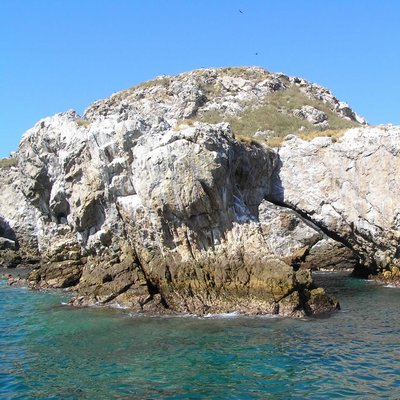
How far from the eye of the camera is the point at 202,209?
27.5 m

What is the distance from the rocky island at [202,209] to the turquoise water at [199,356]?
2975 mm

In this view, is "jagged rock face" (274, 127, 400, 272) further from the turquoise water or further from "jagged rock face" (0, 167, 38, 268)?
"jagged rock face" (0, 167, 38, 268)

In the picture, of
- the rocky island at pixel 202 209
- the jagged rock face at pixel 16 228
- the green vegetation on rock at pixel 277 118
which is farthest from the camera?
the green vegetation on rock at pixel 277 118

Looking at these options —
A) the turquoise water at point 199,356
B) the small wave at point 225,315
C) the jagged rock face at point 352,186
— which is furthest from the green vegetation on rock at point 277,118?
the turquoise water at point 199,356

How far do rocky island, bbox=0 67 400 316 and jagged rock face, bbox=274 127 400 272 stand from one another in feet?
0.26

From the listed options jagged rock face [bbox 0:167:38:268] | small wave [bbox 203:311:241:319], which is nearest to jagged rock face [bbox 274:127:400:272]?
small wave [bbox 203:311:241:319]

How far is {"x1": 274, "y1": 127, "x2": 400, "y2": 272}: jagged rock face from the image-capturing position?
35.0 metres

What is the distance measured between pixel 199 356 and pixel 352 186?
23065 millimetres

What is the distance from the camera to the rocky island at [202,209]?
2686cm

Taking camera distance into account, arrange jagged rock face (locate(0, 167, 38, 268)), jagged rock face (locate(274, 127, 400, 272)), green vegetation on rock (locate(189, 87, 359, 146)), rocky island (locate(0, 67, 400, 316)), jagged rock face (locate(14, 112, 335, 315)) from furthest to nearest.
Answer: green vegetation on rock (locate(189, 87, 359, 146)) → jagged rock face (locate(0, 167, 38, 268)) → jagged rock face (locate(274, 127, 400, 272)) → rocky island (locate(0, 67, 400, 316)) → jagged rock face (locate(14, 112, 335, 315))

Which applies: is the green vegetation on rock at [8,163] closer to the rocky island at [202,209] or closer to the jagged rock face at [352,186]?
the rocky island at [202,209]

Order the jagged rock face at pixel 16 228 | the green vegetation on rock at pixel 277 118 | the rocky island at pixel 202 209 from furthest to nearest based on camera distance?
the green vegetation on rock at pixel 277 118 → the jagged rock face at pixel 16 228 → the rocky island at pixel 202 209

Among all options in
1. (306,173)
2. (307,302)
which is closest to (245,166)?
(306,173)

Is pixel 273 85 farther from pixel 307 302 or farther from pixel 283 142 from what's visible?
pixel 307 302
